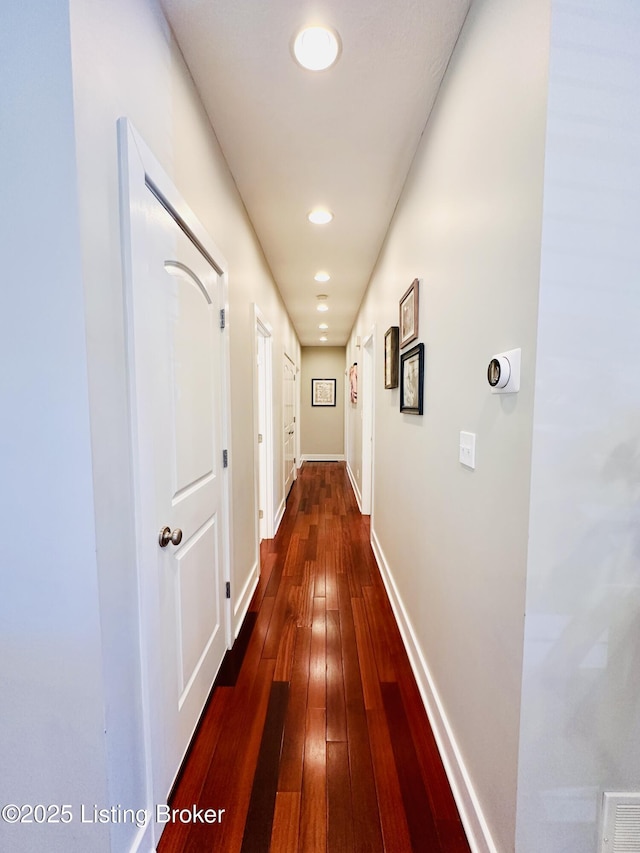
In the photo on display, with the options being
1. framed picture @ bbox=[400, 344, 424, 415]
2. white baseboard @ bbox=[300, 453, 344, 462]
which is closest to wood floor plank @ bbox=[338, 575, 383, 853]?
framed picture @ bbox=[400, 344, 424, 415]

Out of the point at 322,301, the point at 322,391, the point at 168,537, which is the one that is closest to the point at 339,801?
the point at 168,537

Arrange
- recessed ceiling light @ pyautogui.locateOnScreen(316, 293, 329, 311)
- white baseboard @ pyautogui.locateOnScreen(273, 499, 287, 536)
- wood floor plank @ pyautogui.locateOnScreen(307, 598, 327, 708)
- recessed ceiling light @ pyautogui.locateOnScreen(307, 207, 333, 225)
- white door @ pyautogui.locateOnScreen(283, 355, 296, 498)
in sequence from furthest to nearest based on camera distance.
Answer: white door @ pyautogui.locateOnScreen(283, 355, 296, 498), recessed ceiling light @ pyautogui.locateOnScreen(316, 293, 329, 311), white baseboard @ pyautogui.locateOnScreen(273, 499, 287, 536), recessed ceiling light @ pyautogui.locateOnScreen(307, 207, 333, 225), wood floor plank @ pyautogui.locateOnScreen(307, 598, 327, 708)

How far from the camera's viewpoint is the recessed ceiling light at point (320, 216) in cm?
223

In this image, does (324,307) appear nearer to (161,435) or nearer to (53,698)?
(161,435)


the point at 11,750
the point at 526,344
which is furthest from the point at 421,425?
the point at 11,750

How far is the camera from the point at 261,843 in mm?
994

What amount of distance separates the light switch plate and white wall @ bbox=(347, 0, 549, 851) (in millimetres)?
29

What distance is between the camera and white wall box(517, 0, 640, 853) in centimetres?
71

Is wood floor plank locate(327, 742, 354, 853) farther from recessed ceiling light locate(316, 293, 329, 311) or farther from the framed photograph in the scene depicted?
the framed photograph

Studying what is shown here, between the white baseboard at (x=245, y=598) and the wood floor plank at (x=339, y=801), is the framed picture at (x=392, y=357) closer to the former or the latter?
the white baseboard at (x=245, y=598)

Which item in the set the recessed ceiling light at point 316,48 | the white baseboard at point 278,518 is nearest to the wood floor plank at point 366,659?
the white baseboard at point 278,518

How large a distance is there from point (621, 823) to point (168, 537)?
141 centimetres

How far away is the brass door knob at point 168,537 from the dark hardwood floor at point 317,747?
0.84 metres

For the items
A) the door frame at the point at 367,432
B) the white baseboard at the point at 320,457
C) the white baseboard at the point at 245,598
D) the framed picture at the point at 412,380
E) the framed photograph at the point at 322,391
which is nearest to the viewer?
the framed picture at the point at 412,380
